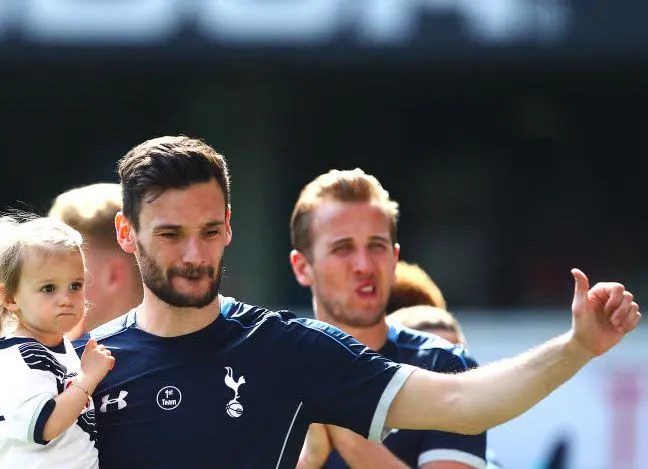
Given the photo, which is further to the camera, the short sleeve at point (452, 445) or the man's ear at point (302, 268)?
the man's ear at point (302, 268)

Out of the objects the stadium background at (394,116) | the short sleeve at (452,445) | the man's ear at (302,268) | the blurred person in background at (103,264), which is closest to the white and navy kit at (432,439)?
the short sleeve at (452,445)

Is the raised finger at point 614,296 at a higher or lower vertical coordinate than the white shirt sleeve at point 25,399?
higher

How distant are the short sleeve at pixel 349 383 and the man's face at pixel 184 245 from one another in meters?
0.25

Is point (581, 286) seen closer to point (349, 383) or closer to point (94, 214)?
point (349, 383)

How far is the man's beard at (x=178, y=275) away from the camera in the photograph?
3.03 metres

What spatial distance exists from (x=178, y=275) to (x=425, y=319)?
5.64 ft

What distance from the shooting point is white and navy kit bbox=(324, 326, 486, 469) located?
3.86m

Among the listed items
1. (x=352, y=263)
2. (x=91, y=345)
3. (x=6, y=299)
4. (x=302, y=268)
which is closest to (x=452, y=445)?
(x=352, y=263)

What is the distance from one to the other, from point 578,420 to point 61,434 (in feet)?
19.1

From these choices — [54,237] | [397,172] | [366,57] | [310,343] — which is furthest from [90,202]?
[397,172]

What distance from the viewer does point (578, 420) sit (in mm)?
8391

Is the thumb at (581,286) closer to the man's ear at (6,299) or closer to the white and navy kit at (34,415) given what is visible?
the white and navy kit at (34,415)

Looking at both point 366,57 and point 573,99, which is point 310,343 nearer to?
point 366,57

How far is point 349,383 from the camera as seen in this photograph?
3.01m
